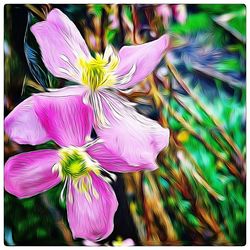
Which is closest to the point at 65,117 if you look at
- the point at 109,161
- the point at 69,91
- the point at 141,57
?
the point at 69,91

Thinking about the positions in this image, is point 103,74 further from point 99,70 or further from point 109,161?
point 109,161

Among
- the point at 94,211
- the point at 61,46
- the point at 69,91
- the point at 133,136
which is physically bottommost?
the point at 94,211

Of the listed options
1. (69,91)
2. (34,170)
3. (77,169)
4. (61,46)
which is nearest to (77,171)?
(77,169)

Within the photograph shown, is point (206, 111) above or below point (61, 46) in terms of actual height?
below

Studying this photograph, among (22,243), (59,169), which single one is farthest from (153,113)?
(22,243)

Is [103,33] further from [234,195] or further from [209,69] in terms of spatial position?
[234,195]

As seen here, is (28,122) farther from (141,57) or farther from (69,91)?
(141,57)

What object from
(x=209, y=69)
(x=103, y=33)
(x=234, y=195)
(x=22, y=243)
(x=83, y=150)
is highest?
(x=103, y=33)
